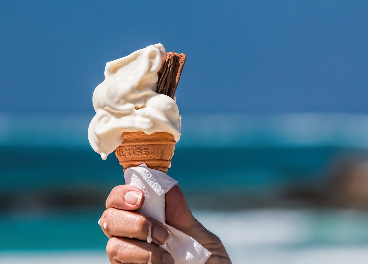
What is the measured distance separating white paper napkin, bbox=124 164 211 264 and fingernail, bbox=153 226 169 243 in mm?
60

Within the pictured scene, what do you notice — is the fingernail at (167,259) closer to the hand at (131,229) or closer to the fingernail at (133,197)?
the hand at (131,229)

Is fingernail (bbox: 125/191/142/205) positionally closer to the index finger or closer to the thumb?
the index finger

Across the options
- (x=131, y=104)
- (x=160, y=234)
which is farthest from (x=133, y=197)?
(x=131, y=104)

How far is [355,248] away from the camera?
17.3 ft

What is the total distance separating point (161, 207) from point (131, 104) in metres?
0.35

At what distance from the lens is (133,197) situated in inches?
48.9

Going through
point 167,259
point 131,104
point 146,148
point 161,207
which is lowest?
point 167,259

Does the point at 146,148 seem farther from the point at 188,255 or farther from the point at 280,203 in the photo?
the point at 280,203

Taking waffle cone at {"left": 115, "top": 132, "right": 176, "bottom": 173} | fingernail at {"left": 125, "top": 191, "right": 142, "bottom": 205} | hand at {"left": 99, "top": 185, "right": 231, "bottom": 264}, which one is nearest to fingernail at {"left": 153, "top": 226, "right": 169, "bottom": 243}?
hand at {"left": 99, "top": 185, "right": 231, "bottom": 264}

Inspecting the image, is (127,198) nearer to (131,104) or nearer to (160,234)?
(160,234)

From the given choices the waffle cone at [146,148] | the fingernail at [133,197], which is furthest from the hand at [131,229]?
the waffle cone at [146,148]

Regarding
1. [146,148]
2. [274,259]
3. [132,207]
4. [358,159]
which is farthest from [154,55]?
[358,159]

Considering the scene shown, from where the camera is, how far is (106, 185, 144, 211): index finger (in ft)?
4.07

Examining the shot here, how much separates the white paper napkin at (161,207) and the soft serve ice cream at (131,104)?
0.44 ft
